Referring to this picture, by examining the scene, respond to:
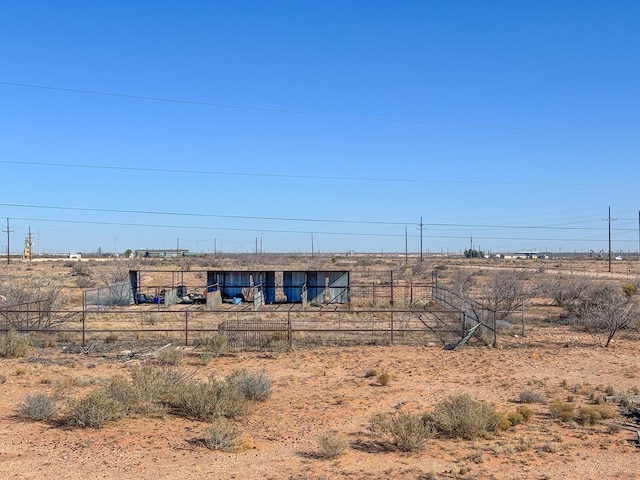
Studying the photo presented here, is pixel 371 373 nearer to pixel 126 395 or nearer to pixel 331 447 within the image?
pixel 126 395

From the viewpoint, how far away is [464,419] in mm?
12812

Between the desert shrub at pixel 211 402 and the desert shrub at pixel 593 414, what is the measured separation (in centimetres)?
733

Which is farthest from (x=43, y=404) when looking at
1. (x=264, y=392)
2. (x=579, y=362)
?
(x=579, y=362)

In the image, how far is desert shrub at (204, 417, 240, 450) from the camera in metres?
12.2

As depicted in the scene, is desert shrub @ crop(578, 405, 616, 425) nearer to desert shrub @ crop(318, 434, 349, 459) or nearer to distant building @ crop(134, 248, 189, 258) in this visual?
desert shrub @ crop(318, 434, 349, 459)

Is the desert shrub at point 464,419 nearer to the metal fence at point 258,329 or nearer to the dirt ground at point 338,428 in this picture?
the dirt ground at point 338,428

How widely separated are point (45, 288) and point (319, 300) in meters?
21.3

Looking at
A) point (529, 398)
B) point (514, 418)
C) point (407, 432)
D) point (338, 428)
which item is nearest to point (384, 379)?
point (529, 398)

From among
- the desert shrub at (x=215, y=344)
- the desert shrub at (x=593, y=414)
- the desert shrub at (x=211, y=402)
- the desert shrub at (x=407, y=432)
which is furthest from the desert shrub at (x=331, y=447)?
the desert shrub at (x=215, y=344)

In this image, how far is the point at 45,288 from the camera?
49.1 m

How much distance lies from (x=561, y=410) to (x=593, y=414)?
670 mm

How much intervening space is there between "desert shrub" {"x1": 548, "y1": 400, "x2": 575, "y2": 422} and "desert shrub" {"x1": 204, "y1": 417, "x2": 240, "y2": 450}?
700cm

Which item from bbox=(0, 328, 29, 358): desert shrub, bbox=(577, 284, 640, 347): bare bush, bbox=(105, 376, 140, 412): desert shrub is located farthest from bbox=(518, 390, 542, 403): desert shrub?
bbox=(0, 328, 29, 358): desert shrub

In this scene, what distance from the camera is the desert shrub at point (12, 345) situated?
22266 mm
